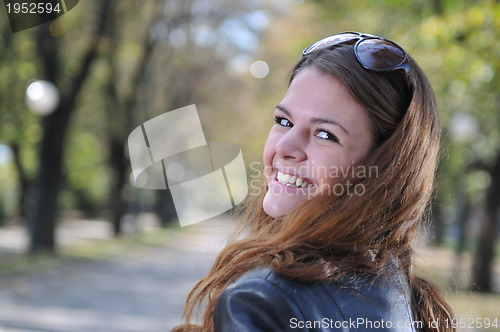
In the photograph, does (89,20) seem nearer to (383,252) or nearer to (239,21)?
(239,21)

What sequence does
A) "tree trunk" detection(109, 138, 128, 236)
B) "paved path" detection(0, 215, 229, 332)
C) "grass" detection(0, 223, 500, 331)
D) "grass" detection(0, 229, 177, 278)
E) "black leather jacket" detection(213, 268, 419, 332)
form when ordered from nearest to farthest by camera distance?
1. "black leather jacket" detection(213, 268, 419, 332)
2. "paved path" detection(0, 215, 229, 332)
3. "grass" detection(0, 223, 500, 331)
4. "grass" detection(0, 229, 177, 278)
5. "tree trunk" detection(109, 138, 128, 236)

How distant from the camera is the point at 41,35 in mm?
14781

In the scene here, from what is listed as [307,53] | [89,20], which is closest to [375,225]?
[307,53]

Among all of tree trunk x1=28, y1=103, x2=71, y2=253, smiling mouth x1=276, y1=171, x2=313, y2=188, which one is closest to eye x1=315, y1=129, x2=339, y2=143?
smiling mouth x1=276, y1=171, x2=313, y2=188

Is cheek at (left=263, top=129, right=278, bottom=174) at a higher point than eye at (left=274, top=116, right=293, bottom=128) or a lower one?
lower

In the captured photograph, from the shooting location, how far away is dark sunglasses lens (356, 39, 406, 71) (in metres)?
1.57

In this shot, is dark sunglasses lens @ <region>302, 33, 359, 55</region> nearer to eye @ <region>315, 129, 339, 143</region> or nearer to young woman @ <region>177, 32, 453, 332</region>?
young woman @ <region>177, 32, 453, 332</region>

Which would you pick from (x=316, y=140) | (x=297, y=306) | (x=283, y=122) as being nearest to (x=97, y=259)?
(x=283, y=122)

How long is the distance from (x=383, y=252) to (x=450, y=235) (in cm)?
5139

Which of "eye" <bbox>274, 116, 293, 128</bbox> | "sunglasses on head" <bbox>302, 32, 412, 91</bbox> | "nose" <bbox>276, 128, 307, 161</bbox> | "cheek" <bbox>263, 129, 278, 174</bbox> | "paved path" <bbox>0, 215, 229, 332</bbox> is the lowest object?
"paved path" <bbox>0, 215, 229, 332</bbox>

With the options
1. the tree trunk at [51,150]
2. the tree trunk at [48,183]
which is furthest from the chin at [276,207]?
the tree trunk at [48,183]

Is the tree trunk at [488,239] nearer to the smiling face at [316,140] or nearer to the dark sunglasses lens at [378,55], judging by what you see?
the dark sunglasses lens at [378,55]

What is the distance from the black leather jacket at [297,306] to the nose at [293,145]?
372 millimetres

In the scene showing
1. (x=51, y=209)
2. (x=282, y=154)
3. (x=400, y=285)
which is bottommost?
(x=51, y=209)
